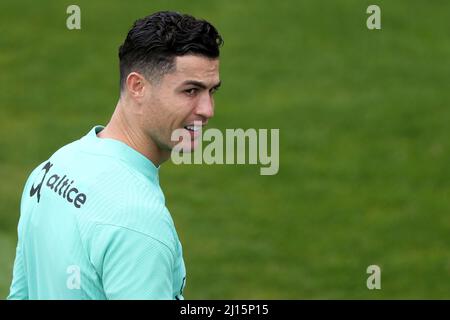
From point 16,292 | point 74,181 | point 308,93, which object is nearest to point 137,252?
point 74,181

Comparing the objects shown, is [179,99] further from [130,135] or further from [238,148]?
[238,148]

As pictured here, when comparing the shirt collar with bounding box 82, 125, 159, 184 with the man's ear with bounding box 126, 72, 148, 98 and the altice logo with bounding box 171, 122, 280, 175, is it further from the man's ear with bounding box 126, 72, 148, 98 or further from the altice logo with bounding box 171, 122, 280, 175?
the altice logo with bounding box 171, 122, 280, 175

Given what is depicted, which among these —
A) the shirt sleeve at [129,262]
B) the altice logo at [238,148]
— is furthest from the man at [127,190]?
the altice logo at [238,148]

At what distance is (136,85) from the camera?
385 centimetres

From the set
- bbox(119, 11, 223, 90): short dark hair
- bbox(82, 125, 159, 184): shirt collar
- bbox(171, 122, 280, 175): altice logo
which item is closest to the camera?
bbox(82, 125, 159, 184): shirt collar

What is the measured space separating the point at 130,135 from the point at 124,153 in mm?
126

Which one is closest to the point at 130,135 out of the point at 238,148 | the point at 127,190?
the point at 127,190

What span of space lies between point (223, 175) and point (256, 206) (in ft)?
2.20

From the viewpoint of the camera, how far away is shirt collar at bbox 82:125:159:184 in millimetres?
3689

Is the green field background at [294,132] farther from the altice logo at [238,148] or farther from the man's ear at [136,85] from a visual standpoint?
the man's ear at [136,85]

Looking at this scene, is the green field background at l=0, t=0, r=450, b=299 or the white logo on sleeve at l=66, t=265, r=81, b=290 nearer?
the white logo on sleeve at l=66, t=265, r=81, b=290

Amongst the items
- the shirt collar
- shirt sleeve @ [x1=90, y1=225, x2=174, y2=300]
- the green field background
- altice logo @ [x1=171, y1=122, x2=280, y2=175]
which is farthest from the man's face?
altice logo @ [x1=171, y1=122, x2=280, y2=175]

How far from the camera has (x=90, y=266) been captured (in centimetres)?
341

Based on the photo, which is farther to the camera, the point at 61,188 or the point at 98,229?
the point at 61,188
